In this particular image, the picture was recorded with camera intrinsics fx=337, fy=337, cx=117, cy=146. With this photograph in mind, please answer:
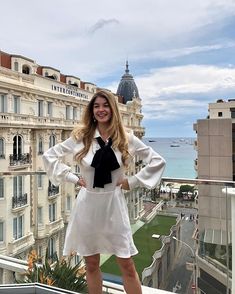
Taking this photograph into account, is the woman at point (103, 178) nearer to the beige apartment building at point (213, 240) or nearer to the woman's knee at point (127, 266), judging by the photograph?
the woman's knee at point (127, 266)

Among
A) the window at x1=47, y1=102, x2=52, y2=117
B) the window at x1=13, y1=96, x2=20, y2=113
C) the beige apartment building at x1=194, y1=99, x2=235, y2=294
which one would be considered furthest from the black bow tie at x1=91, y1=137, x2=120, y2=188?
the window at x1=47, y1=102, x2=52, y2=117

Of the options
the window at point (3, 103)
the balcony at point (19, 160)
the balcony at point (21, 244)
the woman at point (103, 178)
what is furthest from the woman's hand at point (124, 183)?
the balcony at point (19, 160)

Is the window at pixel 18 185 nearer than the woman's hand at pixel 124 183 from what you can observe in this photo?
No

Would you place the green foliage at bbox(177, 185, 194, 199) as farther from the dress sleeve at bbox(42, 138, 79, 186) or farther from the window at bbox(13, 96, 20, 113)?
the window at bbox(13, 96, 20, 113)

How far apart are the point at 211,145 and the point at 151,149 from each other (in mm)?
16130

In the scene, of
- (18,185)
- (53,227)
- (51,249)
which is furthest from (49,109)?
(51,249)

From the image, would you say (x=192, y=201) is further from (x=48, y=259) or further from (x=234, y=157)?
(x=234, y=157)

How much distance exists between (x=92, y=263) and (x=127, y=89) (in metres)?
24.1

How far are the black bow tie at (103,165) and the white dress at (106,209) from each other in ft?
0.07

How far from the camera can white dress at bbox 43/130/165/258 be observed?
5.06 ft

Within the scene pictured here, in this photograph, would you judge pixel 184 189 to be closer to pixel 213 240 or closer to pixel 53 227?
pixel 213 240

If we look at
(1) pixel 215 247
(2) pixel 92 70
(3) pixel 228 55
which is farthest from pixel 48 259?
(3) pixel 228 55

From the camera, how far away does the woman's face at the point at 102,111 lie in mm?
1611

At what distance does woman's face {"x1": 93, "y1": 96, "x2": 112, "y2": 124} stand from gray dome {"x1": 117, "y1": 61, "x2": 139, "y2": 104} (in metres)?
22.9
